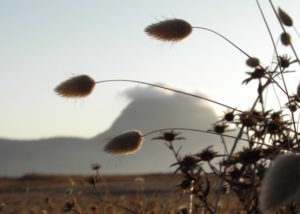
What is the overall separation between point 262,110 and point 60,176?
11.4 metres

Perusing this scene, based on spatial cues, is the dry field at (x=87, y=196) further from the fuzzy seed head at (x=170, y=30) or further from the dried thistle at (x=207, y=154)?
the fuzzy seed head at (x=170, y=30)

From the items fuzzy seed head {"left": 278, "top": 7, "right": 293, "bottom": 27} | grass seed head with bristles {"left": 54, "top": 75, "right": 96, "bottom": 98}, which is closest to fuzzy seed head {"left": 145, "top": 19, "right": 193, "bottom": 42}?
grass seed head with bristles {"left": 54, "top": 75, "right": 96, "bottom": 98}

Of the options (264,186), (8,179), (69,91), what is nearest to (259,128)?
(69,91)

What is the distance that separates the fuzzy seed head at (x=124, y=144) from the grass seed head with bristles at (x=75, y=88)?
26 centimetres

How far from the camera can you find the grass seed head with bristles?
188 centimetres

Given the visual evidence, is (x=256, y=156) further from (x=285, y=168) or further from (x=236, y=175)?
(x=285, y=168)

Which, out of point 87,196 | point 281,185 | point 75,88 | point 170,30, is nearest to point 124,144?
point 75,88

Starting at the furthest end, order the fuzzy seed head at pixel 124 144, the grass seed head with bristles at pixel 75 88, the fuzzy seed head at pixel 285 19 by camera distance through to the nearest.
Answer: the fuzzy seed head at pixel 285 19 → the grass seed head with bristles at pixel 75 88 → the fuzzy seed head at pixel 124 144

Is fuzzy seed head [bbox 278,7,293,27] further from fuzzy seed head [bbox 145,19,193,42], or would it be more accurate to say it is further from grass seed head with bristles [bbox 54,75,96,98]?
grass seed head with bristles [bbox 54,75,96,98]

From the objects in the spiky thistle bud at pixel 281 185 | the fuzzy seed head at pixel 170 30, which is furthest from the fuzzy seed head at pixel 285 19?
the spiky thistle bud at pixel 281 185

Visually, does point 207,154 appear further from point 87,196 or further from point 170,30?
point 87,196

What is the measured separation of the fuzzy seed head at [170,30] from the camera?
1.75 m

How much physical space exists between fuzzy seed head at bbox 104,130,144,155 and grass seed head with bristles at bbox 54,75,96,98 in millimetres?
264

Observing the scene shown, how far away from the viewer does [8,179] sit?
443 inches
